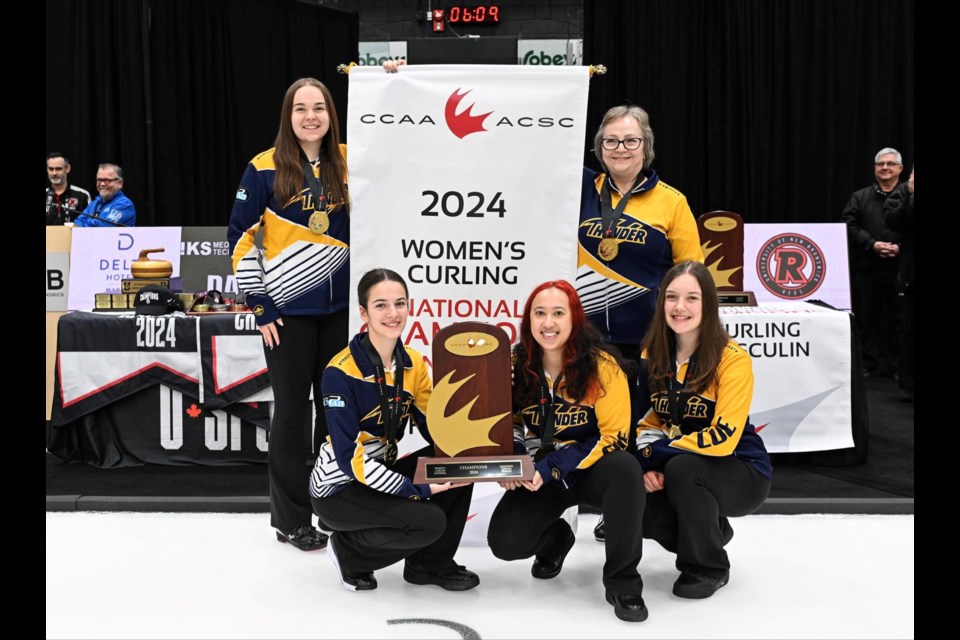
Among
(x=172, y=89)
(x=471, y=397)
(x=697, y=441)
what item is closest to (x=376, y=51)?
(x=172, y=89)

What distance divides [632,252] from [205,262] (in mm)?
2912

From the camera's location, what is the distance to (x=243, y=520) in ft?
10.0

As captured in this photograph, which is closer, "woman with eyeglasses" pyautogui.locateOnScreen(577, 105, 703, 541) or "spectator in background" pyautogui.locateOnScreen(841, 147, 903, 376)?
"woman with eyeglasses" pyautogui.locateOnScreen(577, 105, 703, 541)

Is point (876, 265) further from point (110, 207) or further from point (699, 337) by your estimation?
point (110, 207)

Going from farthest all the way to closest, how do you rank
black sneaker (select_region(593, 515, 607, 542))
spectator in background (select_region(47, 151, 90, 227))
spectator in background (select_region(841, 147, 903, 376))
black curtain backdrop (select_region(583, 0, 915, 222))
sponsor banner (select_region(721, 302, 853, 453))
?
black curtain backdrop (select_region(583, 0, 915, 222)) < spectator in background (select_region(47, 151, 90, 227)) < spectator in background (select_region(841, 147, 903, 376)) < sponsor banner (select_region(721, 302, 853, 453)) < black sneaker (select_region(593, 515, 607, 542))

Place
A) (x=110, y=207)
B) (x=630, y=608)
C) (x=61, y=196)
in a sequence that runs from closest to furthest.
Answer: (x=630, y=608) → (x=110, y=207) → (x=61, y=196)

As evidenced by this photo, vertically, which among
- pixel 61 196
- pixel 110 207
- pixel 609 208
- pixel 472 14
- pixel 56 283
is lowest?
pixel 56 283

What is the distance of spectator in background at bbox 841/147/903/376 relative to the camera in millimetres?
5609

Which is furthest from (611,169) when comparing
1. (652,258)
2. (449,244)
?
(449,244)

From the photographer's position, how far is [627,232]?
2564 millimetres

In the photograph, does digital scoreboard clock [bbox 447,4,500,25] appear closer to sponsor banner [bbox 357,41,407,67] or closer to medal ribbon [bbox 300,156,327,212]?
sponsor banner [bbox 357,41,407,67]

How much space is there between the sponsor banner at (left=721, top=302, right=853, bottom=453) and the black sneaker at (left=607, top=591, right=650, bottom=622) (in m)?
1.68

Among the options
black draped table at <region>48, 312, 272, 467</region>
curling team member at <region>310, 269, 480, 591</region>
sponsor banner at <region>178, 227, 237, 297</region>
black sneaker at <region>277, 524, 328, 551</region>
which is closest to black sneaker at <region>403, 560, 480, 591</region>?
curling team member at <region>310, 269, 480, 591</region>

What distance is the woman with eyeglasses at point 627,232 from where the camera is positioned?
2.54 m
